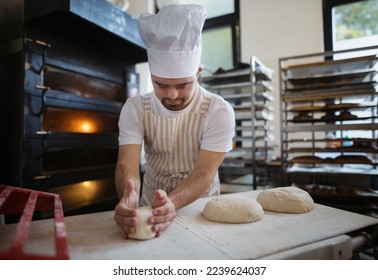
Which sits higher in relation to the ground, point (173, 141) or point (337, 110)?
point (337, 110)

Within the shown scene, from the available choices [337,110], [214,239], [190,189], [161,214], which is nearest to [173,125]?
[190,189]

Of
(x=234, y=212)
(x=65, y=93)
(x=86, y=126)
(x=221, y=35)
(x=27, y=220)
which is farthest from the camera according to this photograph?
(x=221, y=35)

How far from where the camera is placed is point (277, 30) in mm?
3359

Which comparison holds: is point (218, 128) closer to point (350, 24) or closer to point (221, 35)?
point (350, 24)

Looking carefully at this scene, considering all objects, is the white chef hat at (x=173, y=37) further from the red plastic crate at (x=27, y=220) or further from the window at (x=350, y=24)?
the window at (x=350, y=24)

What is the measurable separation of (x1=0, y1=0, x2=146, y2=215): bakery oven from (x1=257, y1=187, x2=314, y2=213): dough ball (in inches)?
56.6

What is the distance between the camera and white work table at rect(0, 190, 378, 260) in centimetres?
75

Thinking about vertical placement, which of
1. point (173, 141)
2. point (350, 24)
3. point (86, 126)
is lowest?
point (173, 141)

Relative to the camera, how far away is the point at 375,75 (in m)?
2.48

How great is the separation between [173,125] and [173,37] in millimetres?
420

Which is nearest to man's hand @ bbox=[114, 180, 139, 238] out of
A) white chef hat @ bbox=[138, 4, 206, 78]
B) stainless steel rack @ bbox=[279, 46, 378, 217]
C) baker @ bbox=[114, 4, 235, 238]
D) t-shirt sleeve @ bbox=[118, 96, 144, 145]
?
baker @ bbox=[114, 4, 235, 238]

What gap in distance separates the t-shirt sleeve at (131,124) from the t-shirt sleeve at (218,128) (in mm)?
330

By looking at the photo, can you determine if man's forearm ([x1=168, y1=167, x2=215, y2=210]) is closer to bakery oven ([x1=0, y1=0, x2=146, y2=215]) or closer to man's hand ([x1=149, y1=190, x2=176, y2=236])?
man's hand ([x1=149, y1=190, x2=176, y2=236])
